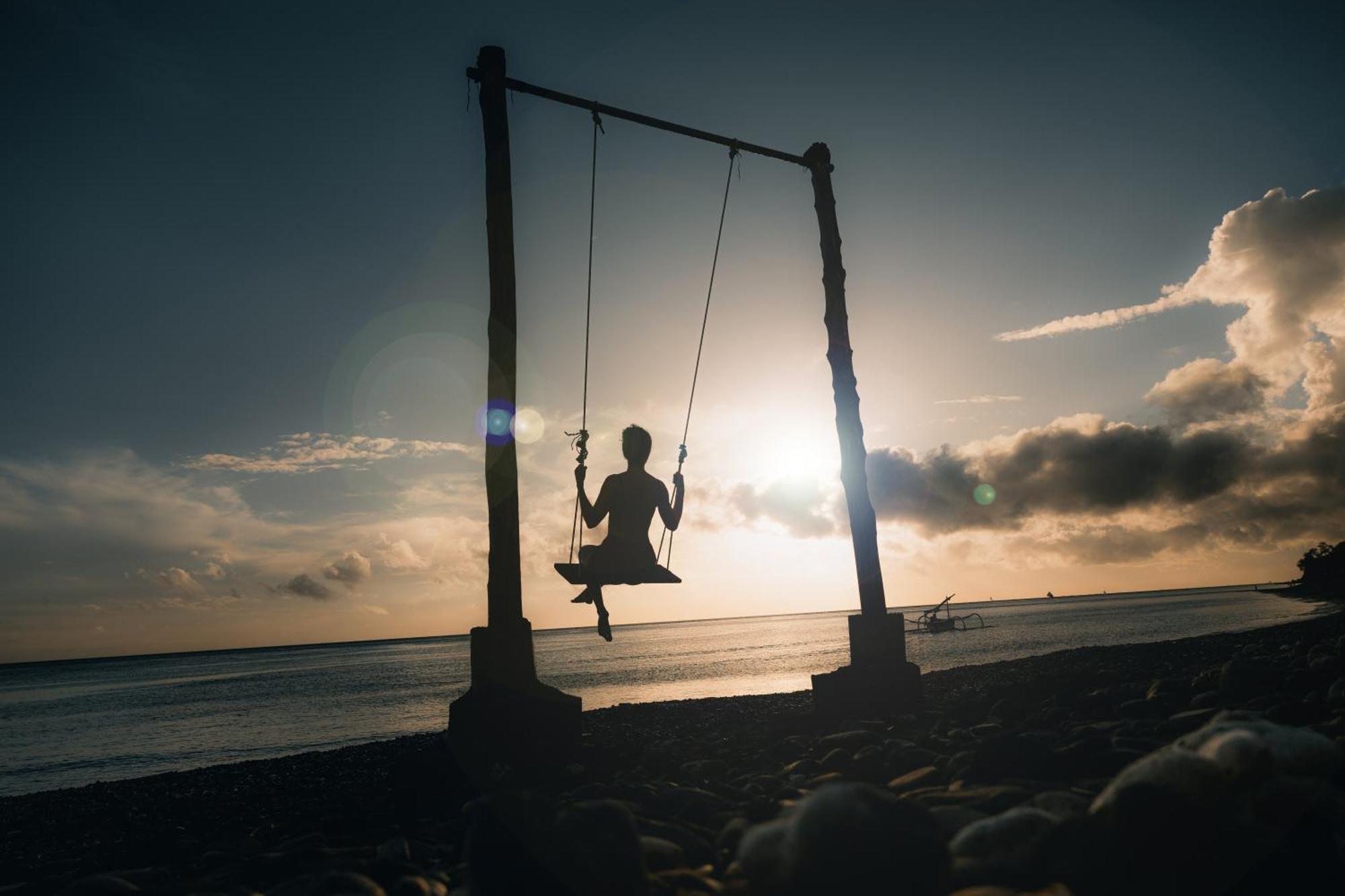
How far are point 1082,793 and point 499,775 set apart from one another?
4.97 m

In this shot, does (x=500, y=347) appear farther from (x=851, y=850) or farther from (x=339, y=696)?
(x=339, y=696)

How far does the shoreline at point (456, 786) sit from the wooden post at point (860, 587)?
52 centimetres

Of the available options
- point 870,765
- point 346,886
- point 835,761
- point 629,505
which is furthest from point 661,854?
point 629,505

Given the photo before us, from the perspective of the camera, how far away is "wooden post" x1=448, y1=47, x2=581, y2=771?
7141 mm

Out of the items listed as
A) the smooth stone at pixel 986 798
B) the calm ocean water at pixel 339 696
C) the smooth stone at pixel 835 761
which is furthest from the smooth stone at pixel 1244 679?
the calm ocean water at pixel 339 696

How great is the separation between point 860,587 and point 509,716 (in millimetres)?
4469

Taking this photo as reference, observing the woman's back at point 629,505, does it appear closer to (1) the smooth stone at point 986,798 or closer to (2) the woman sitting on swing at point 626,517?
(2) the woman sitting on swing at point 626,517

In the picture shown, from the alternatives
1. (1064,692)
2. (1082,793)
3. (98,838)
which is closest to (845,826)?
(1082,793)

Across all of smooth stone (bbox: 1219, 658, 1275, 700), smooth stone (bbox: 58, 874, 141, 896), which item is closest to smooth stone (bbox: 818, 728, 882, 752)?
smooth stone (bbox: 1219, 658, 1275, 700)

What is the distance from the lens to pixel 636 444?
27.8 ft

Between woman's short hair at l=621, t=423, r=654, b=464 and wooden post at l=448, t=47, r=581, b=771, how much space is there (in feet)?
4.41

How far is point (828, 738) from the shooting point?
697 cm

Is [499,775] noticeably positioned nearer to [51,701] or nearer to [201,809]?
[201,809]

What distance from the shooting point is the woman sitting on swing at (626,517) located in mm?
7859
